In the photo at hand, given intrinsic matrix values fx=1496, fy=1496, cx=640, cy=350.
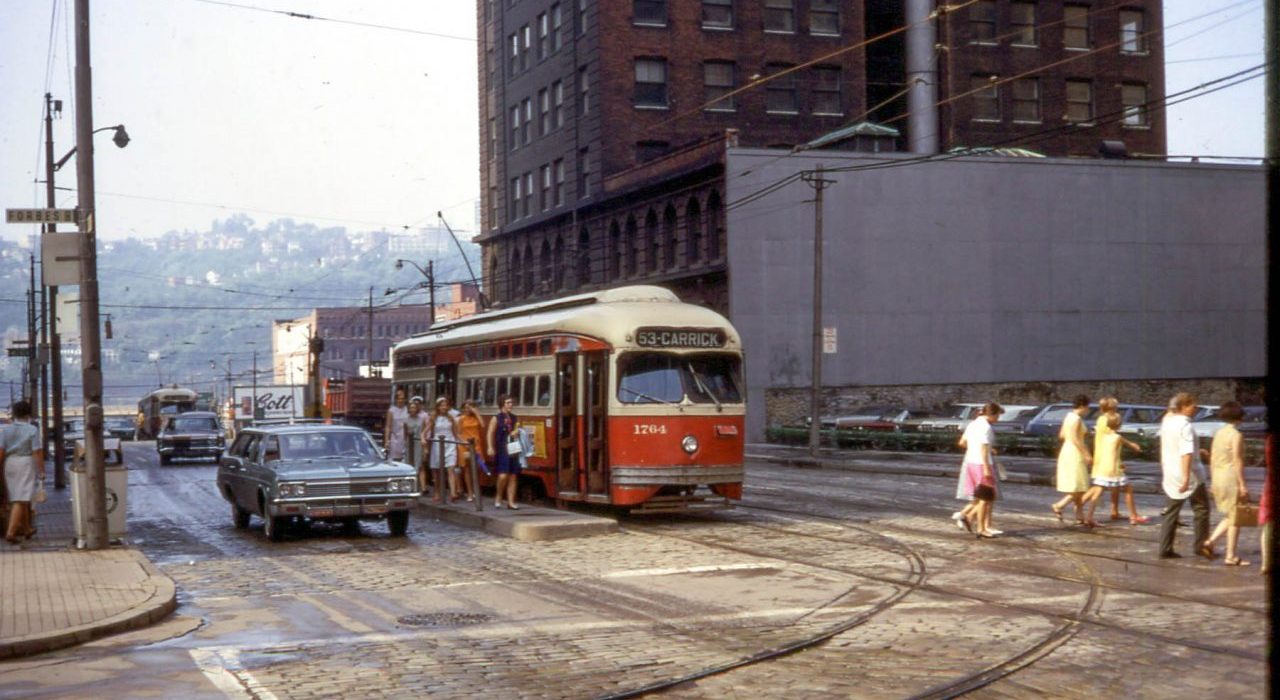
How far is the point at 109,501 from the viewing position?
18.6 metres

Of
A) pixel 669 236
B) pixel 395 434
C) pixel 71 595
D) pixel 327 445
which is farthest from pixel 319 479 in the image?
pixel 669 236

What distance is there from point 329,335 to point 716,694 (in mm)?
145636

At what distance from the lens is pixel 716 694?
919 centimetres

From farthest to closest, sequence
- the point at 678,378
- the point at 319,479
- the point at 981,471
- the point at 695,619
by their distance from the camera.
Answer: the point at 678,378
the point at 319,479
the point at 981,471
the point at 695,619

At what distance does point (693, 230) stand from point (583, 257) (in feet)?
33.4

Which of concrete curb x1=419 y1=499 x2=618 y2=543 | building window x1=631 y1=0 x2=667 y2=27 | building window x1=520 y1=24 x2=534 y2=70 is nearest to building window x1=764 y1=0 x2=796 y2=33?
building window x1=631 y1=0 x2=667 y2=27

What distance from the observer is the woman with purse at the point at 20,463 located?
59.2 ft

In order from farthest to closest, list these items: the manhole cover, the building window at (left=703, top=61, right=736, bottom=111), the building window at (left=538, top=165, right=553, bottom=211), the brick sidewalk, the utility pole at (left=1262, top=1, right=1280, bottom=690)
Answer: the building window at (left=538, top=165, right=553, bottom=211) < the building window at (left=703, top=61, right=736, bottom=111) < the manhole cover < the brick sidewalk < the utility pole at (left=1262, top=1, right=1280, bottom=690)

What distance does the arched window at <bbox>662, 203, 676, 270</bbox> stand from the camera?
188 ft

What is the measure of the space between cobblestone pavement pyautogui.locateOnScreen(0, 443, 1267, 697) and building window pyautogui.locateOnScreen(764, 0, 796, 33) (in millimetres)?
46036

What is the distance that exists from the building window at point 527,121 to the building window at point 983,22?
67.5 feet

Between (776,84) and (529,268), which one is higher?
(776,84)

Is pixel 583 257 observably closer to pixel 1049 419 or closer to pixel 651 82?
pixel 651 82

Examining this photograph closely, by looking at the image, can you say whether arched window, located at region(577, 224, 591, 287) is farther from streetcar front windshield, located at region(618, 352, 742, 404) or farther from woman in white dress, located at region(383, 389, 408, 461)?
streetcar front windshield, located at region(618, 352, 742, 404)
